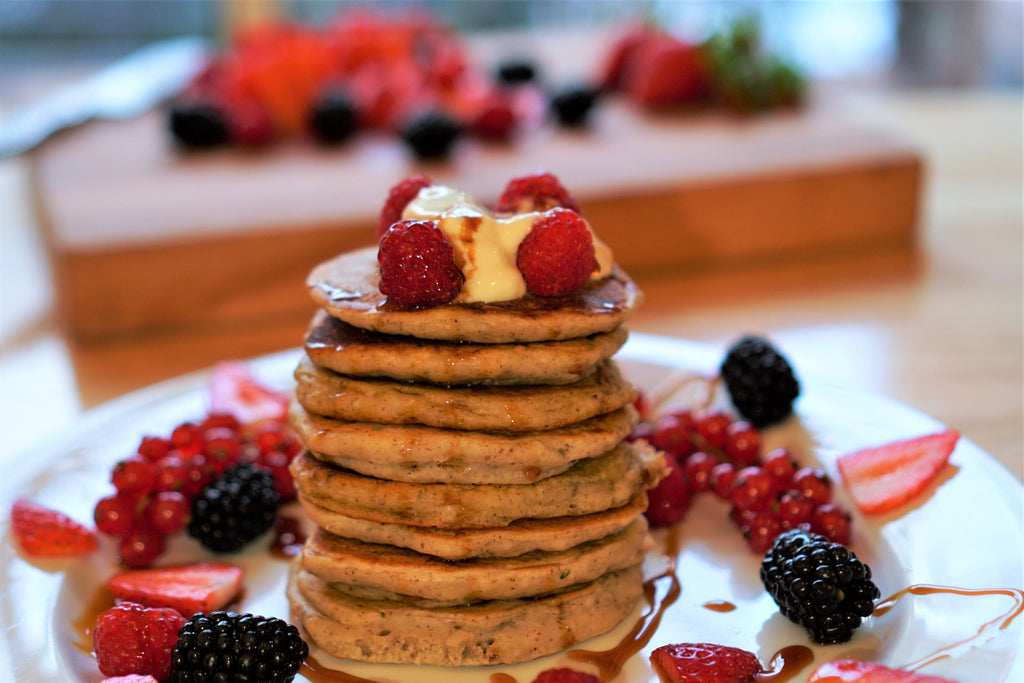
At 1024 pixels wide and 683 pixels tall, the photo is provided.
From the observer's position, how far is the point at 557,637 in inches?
58.6

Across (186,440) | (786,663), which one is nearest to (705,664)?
(786,663)

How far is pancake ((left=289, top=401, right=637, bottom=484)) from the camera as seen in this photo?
1.40 meters

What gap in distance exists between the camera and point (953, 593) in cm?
143

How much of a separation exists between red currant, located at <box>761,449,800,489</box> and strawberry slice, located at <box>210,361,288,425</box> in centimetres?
94

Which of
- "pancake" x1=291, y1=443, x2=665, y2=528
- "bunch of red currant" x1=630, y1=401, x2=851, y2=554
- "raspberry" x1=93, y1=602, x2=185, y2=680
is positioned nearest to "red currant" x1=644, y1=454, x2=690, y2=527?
"bunch of red currant" x1=630, y1=401, x2=851, y2=554

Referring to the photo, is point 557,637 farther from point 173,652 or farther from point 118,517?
point 118,517

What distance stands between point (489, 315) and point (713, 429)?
0.73 metres

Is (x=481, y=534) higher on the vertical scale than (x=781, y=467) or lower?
higher

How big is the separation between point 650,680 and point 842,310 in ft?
5.17

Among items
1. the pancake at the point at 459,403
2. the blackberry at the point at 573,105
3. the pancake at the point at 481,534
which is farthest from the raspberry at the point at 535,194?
the blackberry at the point at 573,105

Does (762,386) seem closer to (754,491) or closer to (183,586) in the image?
(754,491)

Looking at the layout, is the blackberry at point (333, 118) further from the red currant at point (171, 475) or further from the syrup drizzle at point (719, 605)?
the syrup drizzle at point (719, 605)

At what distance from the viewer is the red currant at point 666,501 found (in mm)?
A: 1802

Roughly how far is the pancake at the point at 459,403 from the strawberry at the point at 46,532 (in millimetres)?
501
